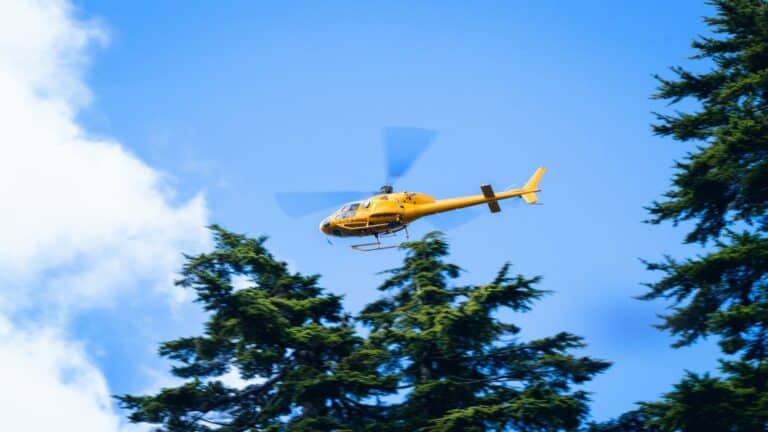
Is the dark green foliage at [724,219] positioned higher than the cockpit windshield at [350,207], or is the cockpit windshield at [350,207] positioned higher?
the cockpit windshield at [350,207]

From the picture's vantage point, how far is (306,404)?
891 inches

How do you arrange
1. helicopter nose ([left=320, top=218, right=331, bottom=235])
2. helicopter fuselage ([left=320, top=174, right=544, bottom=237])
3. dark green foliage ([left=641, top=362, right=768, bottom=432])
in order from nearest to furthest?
dark green foliage ([left=641, top=362, right=768, bottom=432]) < helicopter fuselage ([left=320, top=174, right=544, bottom=237]) < helicopter nose ([left=320, top=218, right=331, bottom=235])

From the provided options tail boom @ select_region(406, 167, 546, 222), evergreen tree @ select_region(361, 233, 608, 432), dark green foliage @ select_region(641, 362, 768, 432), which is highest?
tail boom @ select_region(406, 167, 546, 222)

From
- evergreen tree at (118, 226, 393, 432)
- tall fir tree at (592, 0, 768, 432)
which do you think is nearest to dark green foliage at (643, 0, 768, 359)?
tall fir tree at (592, 0, 768, 432)

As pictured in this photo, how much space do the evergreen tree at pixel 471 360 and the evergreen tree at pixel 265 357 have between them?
2.90 feet

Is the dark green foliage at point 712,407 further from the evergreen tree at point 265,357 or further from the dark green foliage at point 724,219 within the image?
the evergreen tree at point 265,357

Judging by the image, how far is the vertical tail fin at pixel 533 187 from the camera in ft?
96.8

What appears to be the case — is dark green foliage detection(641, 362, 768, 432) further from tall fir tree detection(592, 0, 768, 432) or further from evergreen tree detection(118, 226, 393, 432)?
evergreen tree detection(118, 226, 393, 432)

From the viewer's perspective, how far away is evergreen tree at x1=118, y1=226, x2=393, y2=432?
2194 centimetres

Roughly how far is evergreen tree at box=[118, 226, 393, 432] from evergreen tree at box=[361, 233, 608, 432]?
883 mm

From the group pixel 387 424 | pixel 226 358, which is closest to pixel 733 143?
pixel 387 424

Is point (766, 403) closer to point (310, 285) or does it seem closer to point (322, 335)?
point (322, 335)

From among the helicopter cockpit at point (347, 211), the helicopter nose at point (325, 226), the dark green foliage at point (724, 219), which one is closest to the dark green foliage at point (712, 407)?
the dark green foliage at point (724, 219)

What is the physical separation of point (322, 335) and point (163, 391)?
4014 mm
